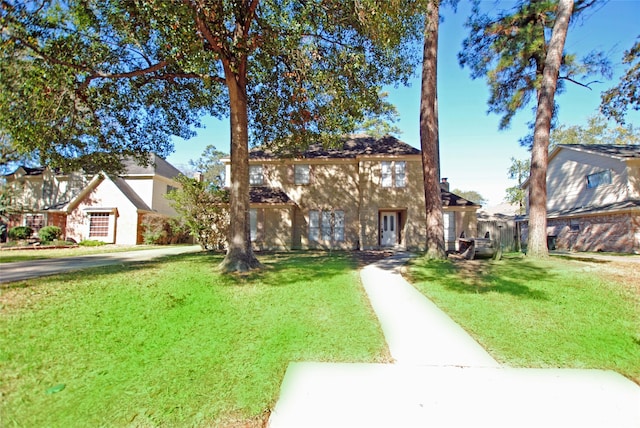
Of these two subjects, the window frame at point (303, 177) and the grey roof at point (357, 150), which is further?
the window frame at point (303, 177)

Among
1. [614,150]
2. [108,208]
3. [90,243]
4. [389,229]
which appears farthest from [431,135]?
[108,208]

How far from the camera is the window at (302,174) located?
19047 millimetres

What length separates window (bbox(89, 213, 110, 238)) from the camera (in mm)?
22195

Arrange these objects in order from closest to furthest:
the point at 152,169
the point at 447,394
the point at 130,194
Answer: the point at 447,394 → the point at 130,194 → the point at 152,169

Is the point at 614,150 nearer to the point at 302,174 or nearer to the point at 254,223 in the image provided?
the point at 302,174

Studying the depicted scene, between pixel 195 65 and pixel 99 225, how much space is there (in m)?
20.7

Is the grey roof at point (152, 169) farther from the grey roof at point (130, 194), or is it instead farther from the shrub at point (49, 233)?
the shrub at point (49, 233)

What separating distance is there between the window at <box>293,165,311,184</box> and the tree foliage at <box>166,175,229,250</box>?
17.7ft

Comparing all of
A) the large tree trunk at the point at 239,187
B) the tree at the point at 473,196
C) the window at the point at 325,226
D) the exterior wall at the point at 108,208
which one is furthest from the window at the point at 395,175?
the tree at the point at 473,196

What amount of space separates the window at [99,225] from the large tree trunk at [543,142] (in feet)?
83.7

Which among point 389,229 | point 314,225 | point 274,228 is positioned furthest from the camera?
point 389,229

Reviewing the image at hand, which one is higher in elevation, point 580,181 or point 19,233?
point 580,181

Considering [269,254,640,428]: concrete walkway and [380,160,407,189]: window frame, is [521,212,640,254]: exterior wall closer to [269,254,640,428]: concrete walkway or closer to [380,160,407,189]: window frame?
[380,160,407,189]: window frame

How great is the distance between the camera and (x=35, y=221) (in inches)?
932
